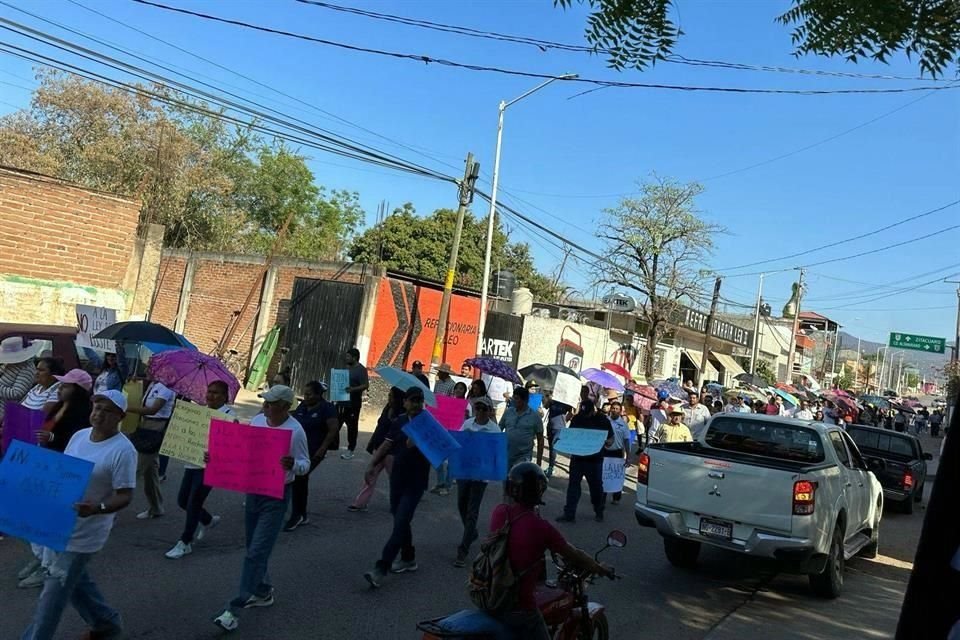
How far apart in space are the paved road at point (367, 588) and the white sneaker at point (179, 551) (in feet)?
0.26

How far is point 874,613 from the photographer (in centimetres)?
737

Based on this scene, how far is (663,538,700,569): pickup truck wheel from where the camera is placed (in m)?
8.41

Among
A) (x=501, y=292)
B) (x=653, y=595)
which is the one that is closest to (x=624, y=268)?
(x=501, y=292)

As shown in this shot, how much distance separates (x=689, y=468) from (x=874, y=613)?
2.28m

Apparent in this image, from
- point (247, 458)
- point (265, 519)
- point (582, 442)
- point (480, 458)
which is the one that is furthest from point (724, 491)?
point (247, 458)

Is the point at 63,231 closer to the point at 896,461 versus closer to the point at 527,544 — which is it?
the point at 527,544

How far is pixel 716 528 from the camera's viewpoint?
288 inches

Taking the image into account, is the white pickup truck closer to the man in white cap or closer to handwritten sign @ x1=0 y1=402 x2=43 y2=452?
the man in white cap

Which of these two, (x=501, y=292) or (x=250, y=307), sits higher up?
(x=501, y=292)

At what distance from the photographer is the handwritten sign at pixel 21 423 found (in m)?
6.51

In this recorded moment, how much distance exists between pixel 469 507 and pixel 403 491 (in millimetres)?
1122

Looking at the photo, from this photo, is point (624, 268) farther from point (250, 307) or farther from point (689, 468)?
point (689, 468)

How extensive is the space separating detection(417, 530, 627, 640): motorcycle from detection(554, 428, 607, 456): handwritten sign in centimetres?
546

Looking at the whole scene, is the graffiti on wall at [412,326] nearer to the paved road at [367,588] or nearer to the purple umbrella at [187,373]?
the paved road at [367,588]
